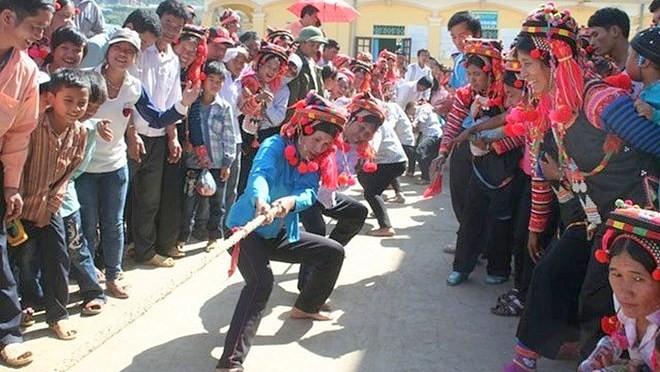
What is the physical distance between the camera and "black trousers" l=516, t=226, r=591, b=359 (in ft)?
11.3

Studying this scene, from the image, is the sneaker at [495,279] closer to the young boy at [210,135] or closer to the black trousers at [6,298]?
the young boy at [210,135]

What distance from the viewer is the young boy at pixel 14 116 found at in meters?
3.31

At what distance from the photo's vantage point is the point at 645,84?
3.16m

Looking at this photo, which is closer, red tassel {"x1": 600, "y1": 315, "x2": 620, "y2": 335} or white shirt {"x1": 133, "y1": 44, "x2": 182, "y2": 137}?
red tassel {"x1": 600, "y1": 315, "x2": 620, "y2": 335}

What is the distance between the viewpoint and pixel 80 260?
4.16 meters

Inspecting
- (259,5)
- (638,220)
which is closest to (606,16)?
(638,220)

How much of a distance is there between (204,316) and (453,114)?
8.26 feet

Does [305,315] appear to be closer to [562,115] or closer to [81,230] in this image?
[81,230]

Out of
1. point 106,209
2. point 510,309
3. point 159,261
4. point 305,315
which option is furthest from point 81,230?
point 510,309

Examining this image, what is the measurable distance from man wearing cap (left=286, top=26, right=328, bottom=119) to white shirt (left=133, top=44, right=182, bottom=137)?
5.20ft

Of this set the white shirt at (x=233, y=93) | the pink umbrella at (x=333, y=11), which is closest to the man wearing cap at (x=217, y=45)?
the white shirt at (x=233, y=93)

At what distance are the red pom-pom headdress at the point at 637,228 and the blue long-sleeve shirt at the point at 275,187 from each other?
175 cm

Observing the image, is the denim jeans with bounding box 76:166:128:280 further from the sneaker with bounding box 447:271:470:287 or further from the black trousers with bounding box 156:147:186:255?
the sneaker with bounding box 447:271:470:287

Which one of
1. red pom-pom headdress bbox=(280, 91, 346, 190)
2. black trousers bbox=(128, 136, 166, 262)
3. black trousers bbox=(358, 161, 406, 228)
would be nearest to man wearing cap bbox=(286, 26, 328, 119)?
black trousers bbox=(358, 161, 406, 228)
